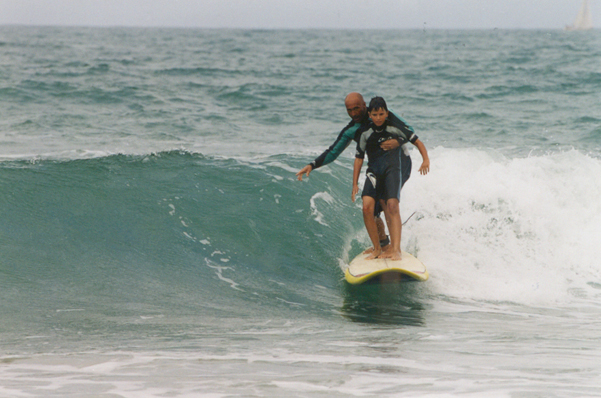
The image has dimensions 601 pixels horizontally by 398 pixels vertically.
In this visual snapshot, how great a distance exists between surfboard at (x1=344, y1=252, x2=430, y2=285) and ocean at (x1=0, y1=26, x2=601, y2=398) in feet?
0.72

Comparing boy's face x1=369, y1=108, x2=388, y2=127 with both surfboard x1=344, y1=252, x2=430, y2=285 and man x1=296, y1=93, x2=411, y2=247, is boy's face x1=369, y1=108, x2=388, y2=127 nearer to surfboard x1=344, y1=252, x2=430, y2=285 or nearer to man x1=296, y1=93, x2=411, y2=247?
man x1=296, y1=93, x2=411, y2=247

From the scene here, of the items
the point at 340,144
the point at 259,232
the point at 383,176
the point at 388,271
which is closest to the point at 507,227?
the point at 383,176

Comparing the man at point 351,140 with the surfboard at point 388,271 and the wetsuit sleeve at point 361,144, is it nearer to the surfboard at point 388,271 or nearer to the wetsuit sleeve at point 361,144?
the wetsuit sleeve at point 361,144

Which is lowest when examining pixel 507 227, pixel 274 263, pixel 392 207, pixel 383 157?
pixel 274 263

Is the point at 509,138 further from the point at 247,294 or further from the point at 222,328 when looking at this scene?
the point at 222,328

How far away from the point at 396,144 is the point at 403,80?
17.6 m

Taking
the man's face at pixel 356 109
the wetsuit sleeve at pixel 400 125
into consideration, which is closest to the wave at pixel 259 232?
the wetsuit sleeve at pixel 400 125

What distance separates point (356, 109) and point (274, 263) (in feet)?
6.70

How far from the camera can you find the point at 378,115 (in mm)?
5203

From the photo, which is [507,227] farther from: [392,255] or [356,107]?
[356,107]

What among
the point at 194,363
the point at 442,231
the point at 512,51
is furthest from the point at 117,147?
the point at 512,51

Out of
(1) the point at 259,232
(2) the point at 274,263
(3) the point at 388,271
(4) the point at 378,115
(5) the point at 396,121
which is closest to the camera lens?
(4) the point at 378,115

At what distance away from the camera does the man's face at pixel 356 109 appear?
5215mm

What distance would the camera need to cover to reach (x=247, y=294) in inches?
218
